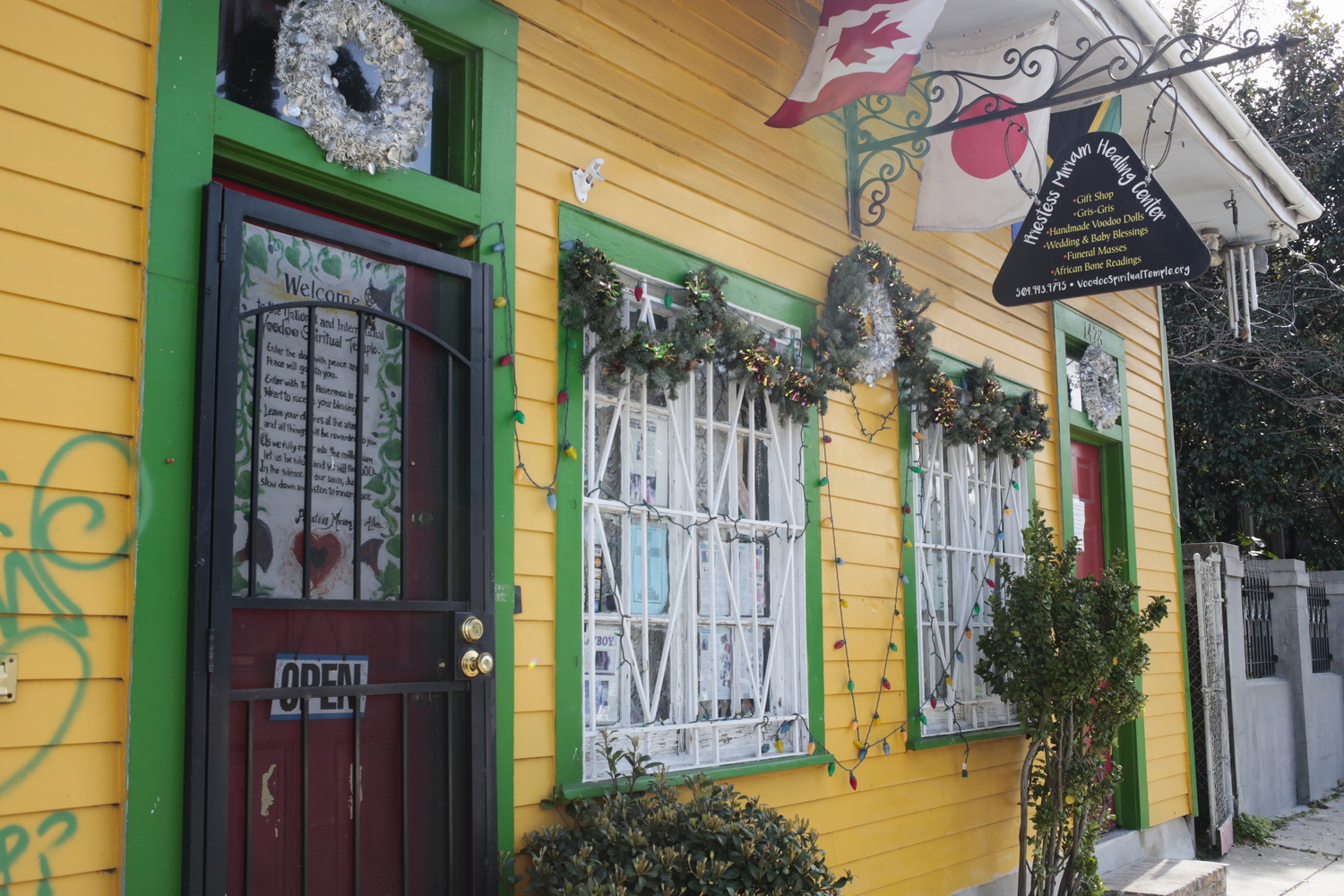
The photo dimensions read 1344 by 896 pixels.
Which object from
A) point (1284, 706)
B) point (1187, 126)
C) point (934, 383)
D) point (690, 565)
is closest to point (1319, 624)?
point (1284, 706)

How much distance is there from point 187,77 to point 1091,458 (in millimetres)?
7077

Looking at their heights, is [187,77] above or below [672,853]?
above

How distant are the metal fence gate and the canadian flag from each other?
6.46 metres

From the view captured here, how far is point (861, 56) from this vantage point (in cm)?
468

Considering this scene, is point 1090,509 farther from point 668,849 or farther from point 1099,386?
point 668,849

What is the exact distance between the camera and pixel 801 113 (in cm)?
473

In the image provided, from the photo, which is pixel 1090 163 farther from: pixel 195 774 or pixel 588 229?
pixel 195 774

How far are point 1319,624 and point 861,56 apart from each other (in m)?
10.9

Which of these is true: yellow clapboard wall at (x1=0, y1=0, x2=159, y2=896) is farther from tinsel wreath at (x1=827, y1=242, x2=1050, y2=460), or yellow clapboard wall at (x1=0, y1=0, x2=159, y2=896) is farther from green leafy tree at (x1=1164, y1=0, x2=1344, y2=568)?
green leafy tree at (x1=1164, y1=0, x2=1344, y2=568)

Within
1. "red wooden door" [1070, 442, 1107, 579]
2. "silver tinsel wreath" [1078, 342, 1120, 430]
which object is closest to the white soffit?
"silver tinsel wreath" [1078, 342, 1120, 430]

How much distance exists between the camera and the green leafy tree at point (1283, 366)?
13906 millimetres

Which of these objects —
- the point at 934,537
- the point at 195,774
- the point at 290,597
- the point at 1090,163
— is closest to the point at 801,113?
the point at 1090,163

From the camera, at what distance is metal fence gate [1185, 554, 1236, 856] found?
8.87 metres

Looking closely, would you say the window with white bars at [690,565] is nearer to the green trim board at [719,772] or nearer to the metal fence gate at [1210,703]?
the green trim board at [719,772]
